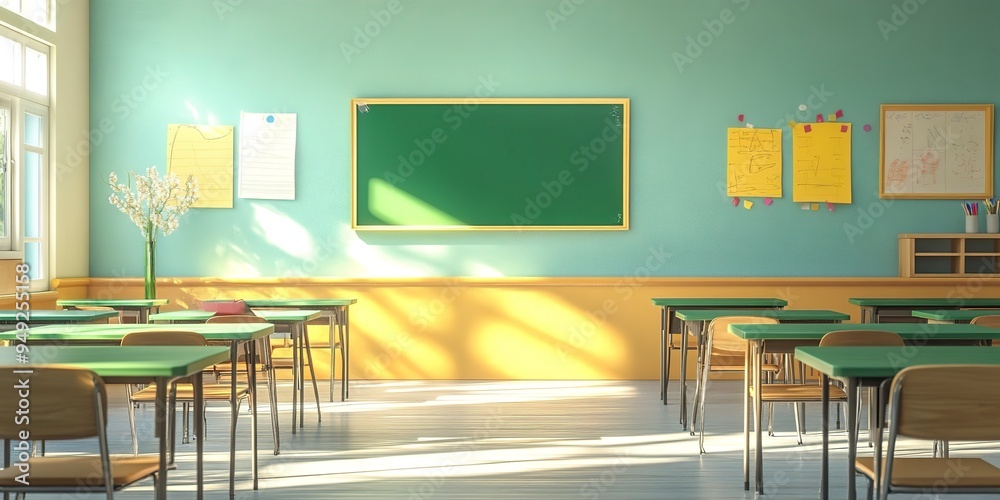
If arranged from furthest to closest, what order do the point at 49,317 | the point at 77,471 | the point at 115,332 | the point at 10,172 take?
1. the point at 10,172
2. the point at 49,317
3. the point at 115,332
4. the point at 77,471

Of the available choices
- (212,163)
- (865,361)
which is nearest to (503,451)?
(865,361)

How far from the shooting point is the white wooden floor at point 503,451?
3.64 m

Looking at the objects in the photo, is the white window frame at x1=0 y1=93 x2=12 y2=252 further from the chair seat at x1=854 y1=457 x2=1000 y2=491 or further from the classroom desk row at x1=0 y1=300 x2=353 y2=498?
the chair seat at x1=854 y1=457 x2=1000 y2=491

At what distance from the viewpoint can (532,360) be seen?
712cm

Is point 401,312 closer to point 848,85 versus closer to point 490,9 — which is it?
point 490,9

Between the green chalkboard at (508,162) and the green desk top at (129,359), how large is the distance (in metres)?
4.19

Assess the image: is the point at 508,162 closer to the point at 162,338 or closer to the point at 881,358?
the point at 162,338

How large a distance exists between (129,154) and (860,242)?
6097 millimetres

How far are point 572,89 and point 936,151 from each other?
9.86 feet

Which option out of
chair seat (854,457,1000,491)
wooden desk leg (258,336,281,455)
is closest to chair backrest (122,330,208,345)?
wooden desk leg (258,336,281,455)

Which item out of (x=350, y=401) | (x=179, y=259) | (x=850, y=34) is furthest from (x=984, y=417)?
(x=179, y=259)

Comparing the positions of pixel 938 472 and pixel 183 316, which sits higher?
pixel 183 316

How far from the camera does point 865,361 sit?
2641 mm

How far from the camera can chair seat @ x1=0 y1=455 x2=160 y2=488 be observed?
7.51ft
